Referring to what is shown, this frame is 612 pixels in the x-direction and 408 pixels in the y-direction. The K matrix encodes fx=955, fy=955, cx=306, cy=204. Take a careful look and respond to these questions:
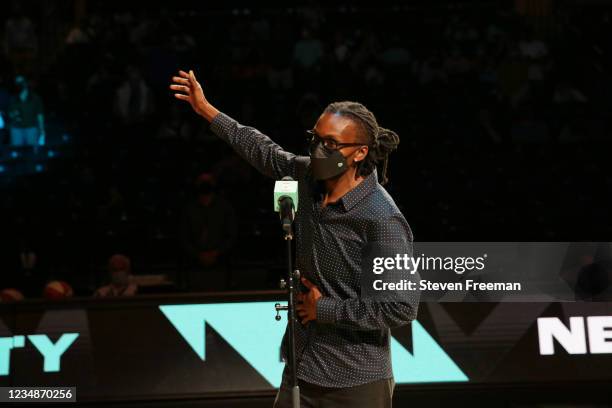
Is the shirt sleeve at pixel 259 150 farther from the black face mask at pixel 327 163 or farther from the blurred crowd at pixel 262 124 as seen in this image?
the blurred crowd at pixel 262 124

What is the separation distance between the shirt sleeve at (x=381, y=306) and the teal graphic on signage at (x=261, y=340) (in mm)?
2842

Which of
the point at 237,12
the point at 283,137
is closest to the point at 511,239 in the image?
the point at 283,137

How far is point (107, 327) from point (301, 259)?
9.98 ft

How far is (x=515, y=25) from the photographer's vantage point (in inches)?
591

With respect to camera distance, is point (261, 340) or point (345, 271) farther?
point (261, 340)

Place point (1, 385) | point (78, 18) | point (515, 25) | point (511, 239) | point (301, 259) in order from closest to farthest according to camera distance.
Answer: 1. point (301, 259)
2. point (1, 385)
3. point (511, 239)
4. point (515, 25)
5. point (78, 18)

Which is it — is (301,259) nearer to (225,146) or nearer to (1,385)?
(1,385)

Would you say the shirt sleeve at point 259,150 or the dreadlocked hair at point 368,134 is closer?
the dreadlocked hair at point 368,134

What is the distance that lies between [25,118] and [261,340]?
692cm

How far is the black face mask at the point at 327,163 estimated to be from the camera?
3.29 metres

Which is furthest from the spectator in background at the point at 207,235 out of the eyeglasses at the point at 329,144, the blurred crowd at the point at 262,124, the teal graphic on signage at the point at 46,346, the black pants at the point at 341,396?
the eyeglasses at the point at 329,144

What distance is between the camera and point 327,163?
3295 mm

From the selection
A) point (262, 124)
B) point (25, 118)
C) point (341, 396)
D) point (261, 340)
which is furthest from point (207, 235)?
point (341, 396)

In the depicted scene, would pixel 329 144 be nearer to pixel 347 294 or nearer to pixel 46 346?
pixel 347 294
